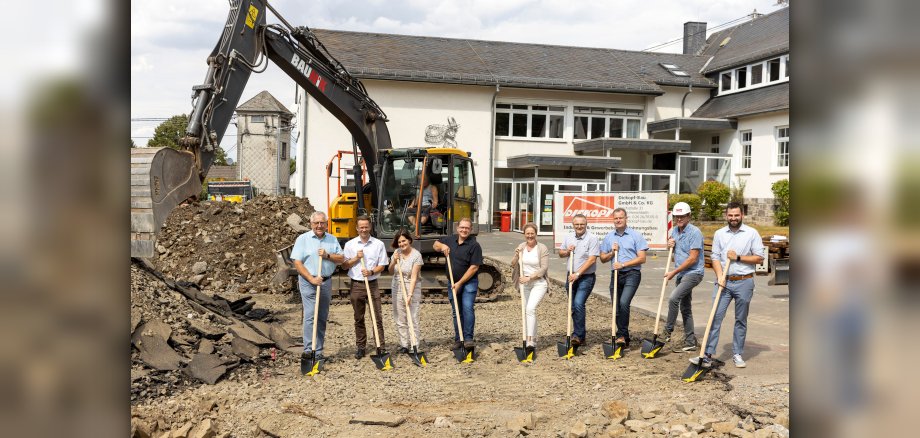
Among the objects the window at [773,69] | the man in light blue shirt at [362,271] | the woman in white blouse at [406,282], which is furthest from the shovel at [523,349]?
the window at [773,69]

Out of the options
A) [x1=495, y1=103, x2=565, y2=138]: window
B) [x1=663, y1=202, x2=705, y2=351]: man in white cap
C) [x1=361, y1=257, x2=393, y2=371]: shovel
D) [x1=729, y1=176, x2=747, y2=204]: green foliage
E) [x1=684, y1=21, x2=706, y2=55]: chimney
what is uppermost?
[x1=684, y1=21, x2=706, y2=55]: chimney

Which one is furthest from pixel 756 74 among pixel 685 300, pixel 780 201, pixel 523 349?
pixel 523 349

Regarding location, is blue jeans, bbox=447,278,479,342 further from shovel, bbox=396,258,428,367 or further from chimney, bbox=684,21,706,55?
chimney, bbox=684,21,706,55

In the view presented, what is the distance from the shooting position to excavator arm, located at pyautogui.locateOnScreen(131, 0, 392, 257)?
12.1 m

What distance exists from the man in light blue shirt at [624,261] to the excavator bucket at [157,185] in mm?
6851

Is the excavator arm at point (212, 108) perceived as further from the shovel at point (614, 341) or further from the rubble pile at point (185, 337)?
the shovel at point (614, 341)

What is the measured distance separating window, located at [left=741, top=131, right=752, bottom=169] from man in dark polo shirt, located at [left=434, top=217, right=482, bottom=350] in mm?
23723

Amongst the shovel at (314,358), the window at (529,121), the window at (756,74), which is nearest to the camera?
the shovel at (314,358)

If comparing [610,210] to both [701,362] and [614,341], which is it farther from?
[701,362]

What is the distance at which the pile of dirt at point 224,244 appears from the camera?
53.8 feet

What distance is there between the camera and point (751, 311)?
41.0 feet

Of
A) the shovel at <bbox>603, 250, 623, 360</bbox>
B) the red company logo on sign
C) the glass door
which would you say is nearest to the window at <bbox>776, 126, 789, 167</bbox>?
the glass door

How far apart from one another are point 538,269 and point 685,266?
6.04 ft
